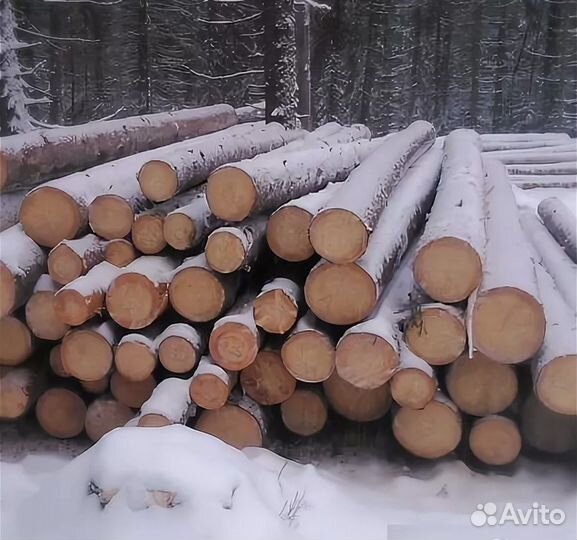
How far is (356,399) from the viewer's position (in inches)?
64.1

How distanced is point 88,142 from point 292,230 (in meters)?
0.68

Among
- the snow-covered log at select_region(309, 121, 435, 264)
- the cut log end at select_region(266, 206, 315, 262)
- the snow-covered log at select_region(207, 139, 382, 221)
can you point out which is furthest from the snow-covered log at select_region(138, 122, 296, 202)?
the snow-covered log at select_region(309, 121, 435, 264)

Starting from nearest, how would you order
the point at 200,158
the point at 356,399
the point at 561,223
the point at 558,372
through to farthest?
the point at 558,372 < the point at 356,399 < the point at 200,158 < the point at 561,223

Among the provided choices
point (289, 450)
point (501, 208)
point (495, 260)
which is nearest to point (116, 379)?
point (289, 450)

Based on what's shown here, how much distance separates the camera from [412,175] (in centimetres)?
225

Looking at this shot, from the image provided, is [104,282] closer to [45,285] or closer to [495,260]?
[45,285]

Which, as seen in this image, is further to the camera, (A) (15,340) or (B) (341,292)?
(A) (15,340)

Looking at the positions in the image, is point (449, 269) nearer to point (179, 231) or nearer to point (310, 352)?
point (310, 352)

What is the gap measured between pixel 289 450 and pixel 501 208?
840 millimetres

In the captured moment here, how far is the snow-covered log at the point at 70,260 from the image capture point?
1.63 metres

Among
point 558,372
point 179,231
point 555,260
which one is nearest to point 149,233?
point 179,231

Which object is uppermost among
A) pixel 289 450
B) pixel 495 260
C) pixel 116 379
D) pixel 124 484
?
pixel 495 260

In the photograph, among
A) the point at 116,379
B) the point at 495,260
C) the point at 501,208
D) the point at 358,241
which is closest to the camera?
the point at 358,241

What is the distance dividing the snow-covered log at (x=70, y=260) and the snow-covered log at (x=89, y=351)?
12 cm
